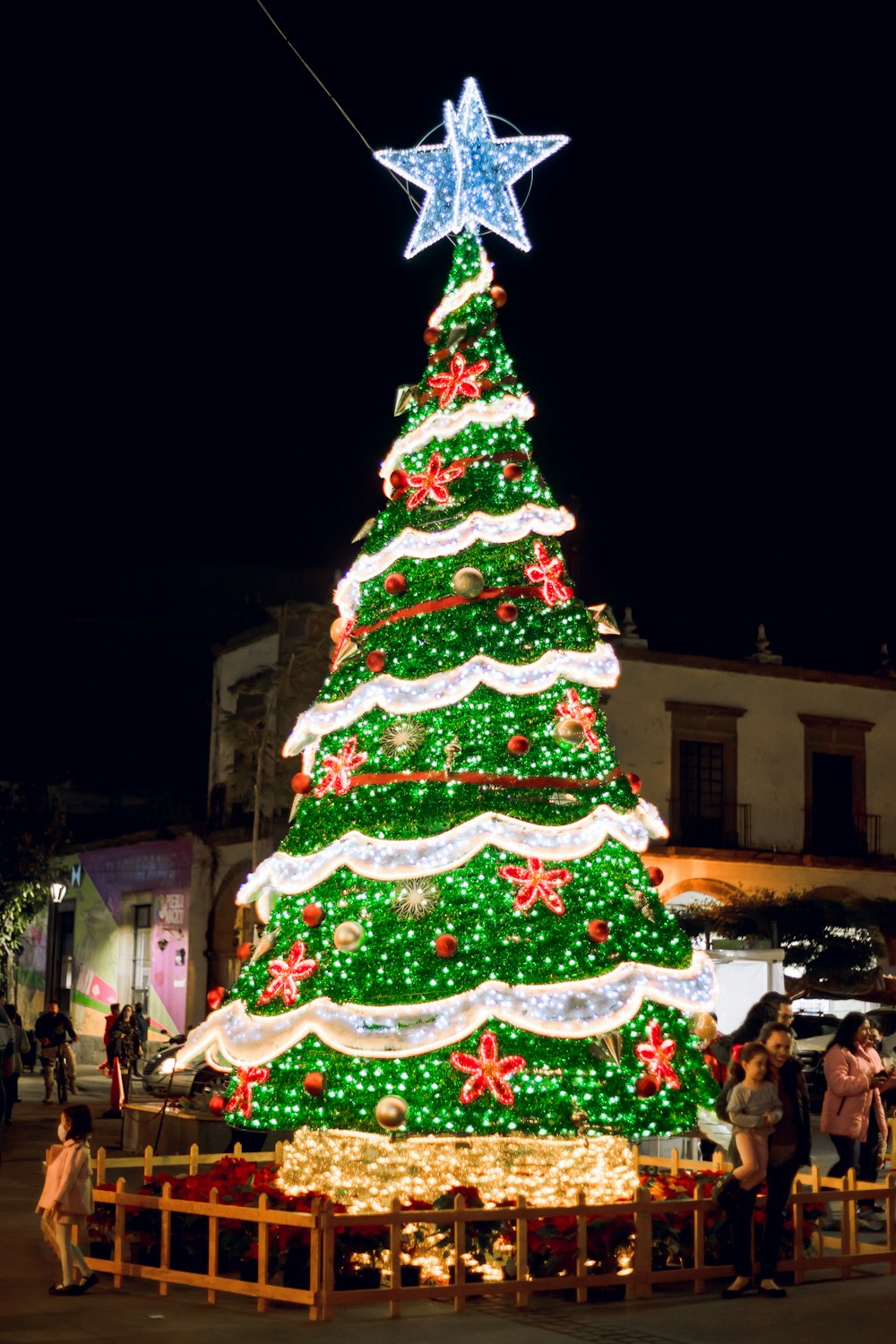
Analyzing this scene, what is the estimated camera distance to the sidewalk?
7684 millimetres

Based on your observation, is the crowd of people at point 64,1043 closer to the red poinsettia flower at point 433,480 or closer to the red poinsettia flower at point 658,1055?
the red poinsettia flower at point 433,480

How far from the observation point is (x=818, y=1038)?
80.9ft

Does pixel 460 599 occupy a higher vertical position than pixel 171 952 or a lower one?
higher

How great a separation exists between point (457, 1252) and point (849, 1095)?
4.58 meters

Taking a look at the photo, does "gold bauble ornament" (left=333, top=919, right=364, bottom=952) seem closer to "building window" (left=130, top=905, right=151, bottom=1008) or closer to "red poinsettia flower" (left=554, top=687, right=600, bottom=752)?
"red poinsettia flower" (left=554, top=687, right=600, bottom=752)

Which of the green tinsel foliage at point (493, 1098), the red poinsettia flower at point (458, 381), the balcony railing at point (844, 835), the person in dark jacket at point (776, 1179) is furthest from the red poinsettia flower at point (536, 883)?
the balcony railing at point (844, 835)

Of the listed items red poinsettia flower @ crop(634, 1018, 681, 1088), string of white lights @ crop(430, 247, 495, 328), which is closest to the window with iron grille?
string of white lights @ crop(430, 247, 495, 328)

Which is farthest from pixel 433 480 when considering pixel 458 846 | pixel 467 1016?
pixel 467 1016

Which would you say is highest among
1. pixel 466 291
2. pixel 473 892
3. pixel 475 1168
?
pixel 466 291

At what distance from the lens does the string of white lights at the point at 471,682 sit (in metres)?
9.96

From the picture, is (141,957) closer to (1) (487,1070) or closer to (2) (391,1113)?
(1) (487,1070)

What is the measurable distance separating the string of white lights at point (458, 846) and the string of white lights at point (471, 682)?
800 millimetres

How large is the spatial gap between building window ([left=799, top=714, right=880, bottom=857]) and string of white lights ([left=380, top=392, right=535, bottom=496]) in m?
23.6

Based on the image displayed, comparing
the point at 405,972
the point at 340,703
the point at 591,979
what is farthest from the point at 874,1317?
the point at 340,703
